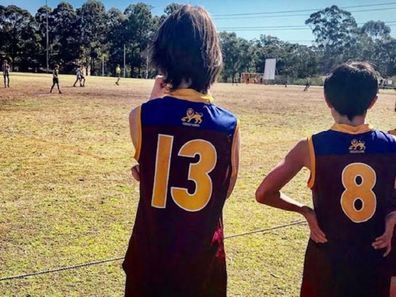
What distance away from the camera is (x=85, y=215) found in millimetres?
5008

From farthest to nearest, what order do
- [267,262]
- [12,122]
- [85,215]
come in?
[12,122]
[85,215]
[267,262]

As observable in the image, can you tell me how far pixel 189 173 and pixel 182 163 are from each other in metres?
0.05

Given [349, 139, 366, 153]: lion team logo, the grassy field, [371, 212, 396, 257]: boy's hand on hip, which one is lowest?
the grassy field

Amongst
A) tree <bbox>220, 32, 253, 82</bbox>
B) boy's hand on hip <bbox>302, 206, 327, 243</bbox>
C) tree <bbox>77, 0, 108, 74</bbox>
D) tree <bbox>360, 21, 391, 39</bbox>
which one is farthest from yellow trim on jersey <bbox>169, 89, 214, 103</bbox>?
tree <bbox>360, 21, 391, 39</bbox>

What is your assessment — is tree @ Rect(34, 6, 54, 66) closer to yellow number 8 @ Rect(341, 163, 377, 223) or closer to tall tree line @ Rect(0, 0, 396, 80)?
tall tree line @ Rect(0, 0, 396, 80)

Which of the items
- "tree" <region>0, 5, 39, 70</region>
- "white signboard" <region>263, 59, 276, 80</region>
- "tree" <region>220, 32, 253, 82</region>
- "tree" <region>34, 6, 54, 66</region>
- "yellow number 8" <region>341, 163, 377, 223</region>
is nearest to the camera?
"yellow number 8" <region>341, 163, 377, 223</region>

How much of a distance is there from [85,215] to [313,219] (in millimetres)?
3639

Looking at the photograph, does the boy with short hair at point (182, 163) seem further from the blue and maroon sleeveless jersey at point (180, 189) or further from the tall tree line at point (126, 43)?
the tall tree line at point (126, 43)

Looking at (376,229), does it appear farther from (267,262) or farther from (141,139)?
(267,262)

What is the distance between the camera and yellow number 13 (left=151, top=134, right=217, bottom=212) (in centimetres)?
165

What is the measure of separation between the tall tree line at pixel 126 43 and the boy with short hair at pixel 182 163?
6241 centimetres

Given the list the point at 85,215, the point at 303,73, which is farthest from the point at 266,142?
the point at 303,73

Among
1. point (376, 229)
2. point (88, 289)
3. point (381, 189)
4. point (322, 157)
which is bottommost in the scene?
point (88, 289)

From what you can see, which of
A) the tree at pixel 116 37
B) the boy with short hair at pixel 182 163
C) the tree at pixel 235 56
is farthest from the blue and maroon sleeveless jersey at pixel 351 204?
the tree at pixel 235 56
